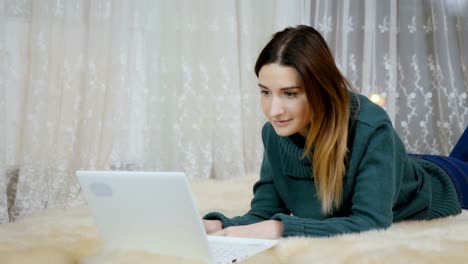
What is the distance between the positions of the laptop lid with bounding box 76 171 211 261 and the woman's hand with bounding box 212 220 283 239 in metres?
0.18

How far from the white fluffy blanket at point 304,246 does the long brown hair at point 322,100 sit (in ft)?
0.53

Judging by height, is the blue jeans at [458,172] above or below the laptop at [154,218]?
below

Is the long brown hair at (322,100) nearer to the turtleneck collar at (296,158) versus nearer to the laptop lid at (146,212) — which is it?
the turtleneck collar at (296,158)

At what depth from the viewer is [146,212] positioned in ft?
3.63

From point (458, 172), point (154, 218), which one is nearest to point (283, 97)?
point (154, 218)

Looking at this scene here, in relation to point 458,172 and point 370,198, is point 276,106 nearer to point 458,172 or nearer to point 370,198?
point 370,198

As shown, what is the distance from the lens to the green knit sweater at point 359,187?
1308mm

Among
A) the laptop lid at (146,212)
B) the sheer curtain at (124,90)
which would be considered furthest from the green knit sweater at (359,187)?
the sheer curtain at (124,90)

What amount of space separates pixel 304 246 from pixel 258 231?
11cm

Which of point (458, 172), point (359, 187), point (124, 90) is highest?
point (124, 90)

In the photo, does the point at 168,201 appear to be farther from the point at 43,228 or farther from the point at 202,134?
the point at 202,134

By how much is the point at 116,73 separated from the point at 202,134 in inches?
18.7

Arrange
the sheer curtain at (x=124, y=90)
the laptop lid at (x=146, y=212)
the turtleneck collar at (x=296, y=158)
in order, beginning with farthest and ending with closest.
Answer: the sheer curtain at (x=124, y=90) → the turtleneck collar at (x=296, y=158) → the laptop lid at (x=146, y=212)

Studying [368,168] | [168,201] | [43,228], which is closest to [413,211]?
[368,168]
